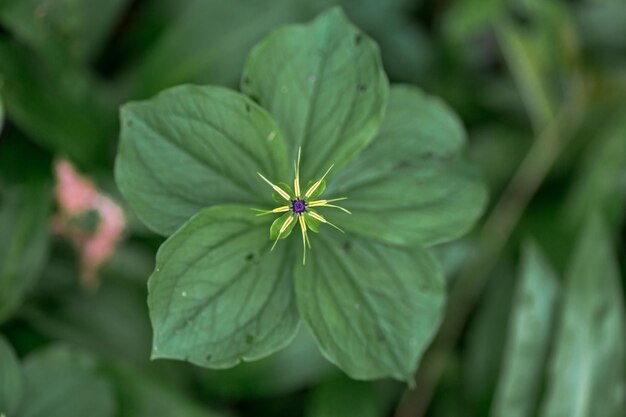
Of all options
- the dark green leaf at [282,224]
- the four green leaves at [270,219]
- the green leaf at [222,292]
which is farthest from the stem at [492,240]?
the dark green leaf at [282,224]

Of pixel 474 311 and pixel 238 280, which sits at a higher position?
pixel 474 311

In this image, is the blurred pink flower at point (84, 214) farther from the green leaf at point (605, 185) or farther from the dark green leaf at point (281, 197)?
the green leaf at point (605, 185)

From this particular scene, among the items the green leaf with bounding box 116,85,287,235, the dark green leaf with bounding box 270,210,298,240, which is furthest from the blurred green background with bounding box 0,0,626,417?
the dark green leaf with bounding box 270,210,298,240

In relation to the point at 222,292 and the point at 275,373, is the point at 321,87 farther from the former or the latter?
the point at 275,373

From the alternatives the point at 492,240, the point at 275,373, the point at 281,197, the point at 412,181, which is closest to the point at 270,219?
the point at 281,197

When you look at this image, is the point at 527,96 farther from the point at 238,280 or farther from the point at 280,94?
the point at 238,280

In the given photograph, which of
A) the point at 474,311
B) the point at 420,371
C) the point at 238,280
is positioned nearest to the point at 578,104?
the point at 474,311
